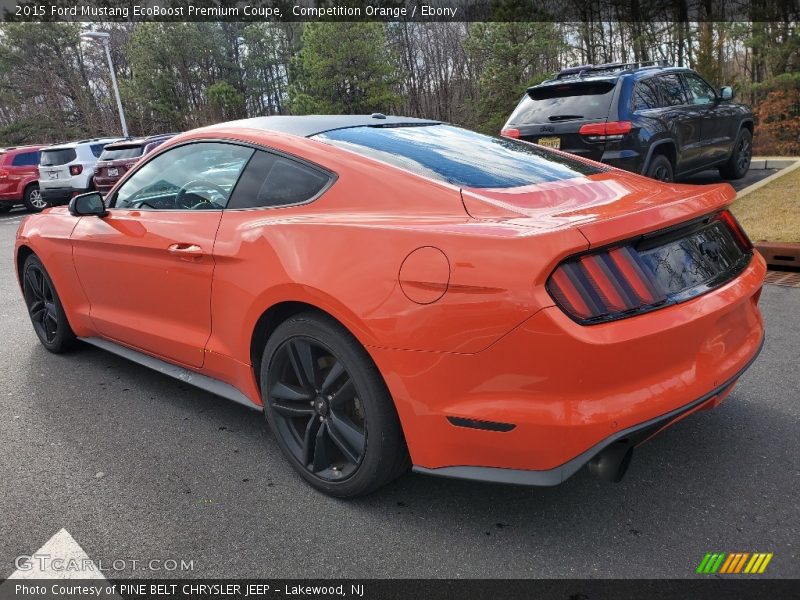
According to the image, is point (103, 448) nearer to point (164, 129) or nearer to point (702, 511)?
point (702, 511)

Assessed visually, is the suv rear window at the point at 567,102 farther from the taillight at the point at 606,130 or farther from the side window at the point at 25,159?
the side window at the point at 25,159

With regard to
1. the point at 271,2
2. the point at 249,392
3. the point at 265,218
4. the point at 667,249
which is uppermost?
the point at 271,2

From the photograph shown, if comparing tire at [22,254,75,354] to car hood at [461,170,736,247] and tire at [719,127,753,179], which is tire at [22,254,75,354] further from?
tire at [719,127,753,179]

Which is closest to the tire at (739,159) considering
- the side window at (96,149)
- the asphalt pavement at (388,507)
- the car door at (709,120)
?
the car door at (709,120)

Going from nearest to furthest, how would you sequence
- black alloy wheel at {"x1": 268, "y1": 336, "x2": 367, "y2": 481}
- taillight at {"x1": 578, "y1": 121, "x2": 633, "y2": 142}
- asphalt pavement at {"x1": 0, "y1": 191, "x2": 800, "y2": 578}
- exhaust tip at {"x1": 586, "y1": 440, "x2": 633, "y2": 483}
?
exhaust tip at {"x1": 586, "y1": 440, "x2": 633, "y2": 483}, asphalt pavement at {"x1": 0, "y1": 191, "x2": 800, "y2": 578}, black alloy wheel at {"x1": 268, "y1": 336, "x2": 367, "y2": 481}, taillight at {"x1": 578, "y1": 121, "x2": 633, "y2": 142}

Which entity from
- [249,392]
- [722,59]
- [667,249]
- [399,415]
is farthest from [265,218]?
[722,59]

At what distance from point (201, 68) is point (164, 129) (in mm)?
4138

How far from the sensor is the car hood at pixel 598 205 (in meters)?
2.22

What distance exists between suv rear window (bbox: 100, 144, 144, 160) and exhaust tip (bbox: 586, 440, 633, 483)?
13861 millimetres

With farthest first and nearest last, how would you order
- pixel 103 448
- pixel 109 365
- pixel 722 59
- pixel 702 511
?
pixel 722 59, pixel 109 365, pixel 103 448, pixel 702 511

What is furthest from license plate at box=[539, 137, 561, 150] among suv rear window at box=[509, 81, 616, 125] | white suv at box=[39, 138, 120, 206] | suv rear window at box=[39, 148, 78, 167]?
suv rear window at box=[39, 148, 78, 167]

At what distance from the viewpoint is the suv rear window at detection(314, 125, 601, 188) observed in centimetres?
275

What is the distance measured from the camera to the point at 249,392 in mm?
3082

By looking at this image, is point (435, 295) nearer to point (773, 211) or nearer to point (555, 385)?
point (555, 385)
